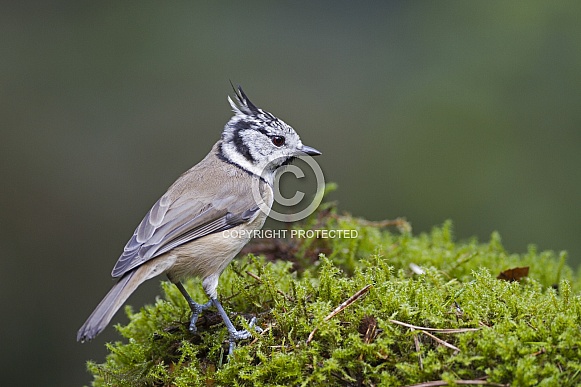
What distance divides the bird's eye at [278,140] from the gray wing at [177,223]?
1.96ft

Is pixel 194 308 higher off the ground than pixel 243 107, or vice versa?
pixel 243 107

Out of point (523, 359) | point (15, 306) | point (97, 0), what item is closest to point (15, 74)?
point (97, 0)

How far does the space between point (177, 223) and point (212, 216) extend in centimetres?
25

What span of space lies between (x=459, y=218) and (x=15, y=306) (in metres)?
→ 5.71

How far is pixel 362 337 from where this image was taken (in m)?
3.02

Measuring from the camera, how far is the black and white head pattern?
14.9ft

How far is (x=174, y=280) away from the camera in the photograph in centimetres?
381

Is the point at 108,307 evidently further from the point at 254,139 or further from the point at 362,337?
the point at 254,139

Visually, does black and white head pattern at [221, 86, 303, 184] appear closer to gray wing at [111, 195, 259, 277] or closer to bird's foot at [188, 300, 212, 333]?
gray wing at [111, 195, 259, 277]

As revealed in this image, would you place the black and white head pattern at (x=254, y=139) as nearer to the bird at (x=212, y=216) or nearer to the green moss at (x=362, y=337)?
the bird at (x=212, y=216)

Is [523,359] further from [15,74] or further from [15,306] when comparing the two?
[15,74]

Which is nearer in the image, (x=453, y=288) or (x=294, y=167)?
(x=453, y=288)

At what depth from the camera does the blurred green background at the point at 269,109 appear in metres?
7.54

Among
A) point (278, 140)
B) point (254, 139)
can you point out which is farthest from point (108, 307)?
point (278, 140)
